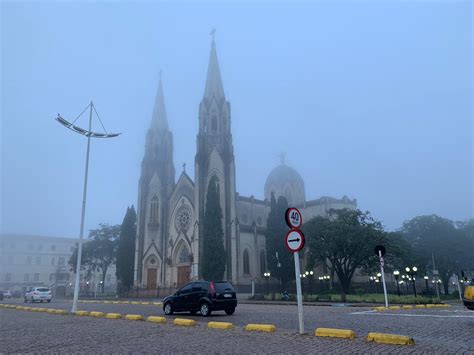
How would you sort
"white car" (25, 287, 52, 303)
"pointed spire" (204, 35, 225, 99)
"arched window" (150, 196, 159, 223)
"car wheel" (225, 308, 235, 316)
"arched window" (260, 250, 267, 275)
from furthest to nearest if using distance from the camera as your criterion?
1. "arched window" (150, 196, 159, 223)
2. "pointed spire" (204, 35, 225, 99)
3. "arched window" (260, 250, 267, 275)
4. "white car" (25, 287, 52, 303)
5. "car wheel" (225, 308, 235, 316)

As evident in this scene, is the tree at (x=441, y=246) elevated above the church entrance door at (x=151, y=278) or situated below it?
above

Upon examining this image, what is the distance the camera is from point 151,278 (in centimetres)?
5712

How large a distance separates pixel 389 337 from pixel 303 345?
187 centimetres

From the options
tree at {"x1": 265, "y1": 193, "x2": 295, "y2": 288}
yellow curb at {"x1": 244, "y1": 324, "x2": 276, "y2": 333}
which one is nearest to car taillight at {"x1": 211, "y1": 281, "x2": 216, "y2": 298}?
yellow curb at {"x1": 244, "y1": 324, "x2": 276, "y2": 333}

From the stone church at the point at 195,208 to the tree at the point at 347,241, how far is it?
11.8 meters

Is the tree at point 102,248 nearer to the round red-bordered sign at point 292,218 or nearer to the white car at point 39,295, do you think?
the white car at point 39,295

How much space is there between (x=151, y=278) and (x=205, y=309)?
4328 cm

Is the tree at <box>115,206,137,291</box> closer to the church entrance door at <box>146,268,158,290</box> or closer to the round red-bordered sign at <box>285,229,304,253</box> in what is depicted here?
the church entrance door at <box>146,268,158,290</box>

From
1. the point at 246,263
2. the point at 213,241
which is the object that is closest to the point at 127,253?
the point at 246,263

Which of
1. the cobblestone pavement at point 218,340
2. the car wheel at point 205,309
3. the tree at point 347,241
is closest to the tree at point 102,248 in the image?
the tree at point 347,241

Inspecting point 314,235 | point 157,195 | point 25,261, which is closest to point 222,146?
point 157,195

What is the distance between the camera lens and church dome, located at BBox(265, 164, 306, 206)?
245ft

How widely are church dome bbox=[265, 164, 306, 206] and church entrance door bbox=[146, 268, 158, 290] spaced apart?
26735 mm

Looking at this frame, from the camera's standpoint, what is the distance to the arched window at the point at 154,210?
6022 cm
